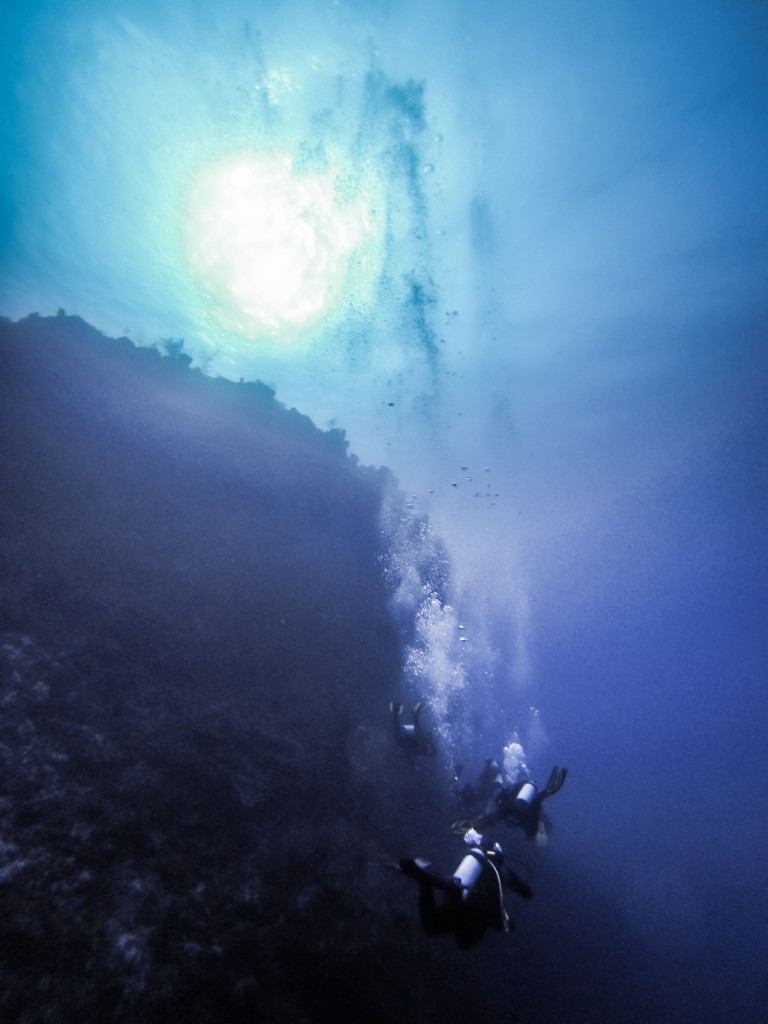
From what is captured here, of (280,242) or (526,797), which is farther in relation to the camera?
(280,242)

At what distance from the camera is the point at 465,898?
5.02 meters

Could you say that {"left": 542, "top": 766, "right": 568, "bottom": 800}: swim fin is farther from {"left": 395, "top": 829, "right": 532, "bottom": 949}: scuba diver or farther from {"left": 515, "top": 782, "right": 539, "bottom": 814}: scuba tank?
{"left": 395, "top": 829, "right": 532, "bottom": 949}: scuba diver

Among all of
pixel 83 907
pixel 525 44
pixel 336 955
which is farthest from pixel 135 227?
pixel 336 955

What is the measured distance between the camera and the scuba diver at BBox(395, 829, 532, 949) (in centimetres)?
469

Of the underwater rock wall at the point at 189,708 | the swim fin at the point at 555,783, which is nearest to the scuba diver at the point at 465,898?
the underwater rock wall at the point at 189,708

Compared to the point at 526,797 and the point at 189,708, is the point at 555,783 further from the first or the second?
the point at 189,708

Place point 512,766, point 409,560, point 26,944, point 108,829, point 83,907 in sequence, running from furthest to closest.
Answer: point 409,560, point 512,766, point 108,829, point 83,907, point 26,944

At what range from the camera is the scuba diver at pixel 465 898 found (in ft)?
15.4

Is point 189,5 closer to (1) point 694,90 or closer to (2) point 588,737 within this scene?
(1) point 694,90

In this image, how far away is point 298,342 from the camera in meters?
18.3

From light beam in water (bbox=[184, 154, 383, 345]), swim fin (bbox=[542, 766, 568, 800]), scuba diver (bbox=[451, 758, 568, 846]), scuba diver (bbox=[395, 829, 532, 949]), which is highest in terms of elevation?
light beam in water (bbox=[184, 154, 383, 345])

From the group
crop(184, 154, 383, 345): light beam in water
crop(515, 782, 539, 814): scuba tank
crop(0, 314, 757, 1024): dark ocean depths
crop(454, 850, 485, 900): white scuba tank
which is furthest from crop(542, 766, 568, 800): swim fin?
crop(184, 154, 383, 345): light beam in water

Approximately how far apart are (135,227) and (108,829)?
61.6ft

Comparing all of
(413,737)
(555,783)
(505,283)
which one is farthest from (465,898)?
(505,283)
